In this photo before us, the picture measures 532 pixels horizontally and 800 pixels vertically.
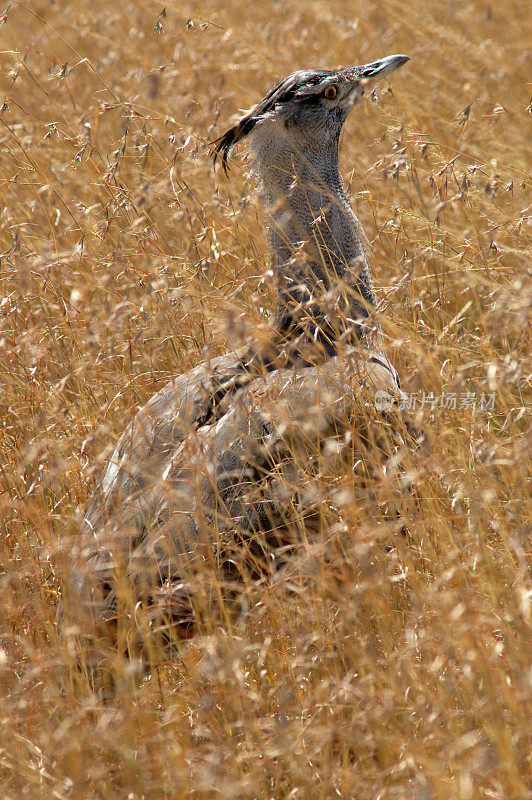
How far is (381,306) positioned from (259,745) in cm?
141

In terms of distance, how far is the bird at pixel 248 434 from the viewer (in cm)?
193

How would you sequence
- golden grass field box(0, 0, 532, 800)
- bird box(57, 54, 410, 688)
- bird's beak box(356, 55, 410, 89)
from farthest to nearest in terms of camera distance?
bird's beak box(356, 55, 410, 89), bird box(57, 54, 410, 688), golden grass field box(0, 0, 532, 800)

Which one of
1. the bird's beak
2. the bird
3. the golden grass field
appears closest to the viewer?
the golden grass field

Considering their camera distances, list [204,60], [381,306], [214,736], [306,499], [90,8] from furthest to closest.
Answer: [90,8] → [204,60] → [381,306] → [306,499] → [214,736]

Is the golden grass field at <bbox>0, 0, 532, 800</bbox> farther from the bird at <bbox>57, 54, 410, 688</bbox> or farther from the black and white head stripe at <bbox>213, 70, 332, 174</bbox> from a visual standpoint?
the black and white head stripe at <bbox>213, 70, 332, 174</bbox>

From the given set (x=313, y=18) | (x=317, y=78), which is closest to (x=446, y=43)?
(x=313, y=18)

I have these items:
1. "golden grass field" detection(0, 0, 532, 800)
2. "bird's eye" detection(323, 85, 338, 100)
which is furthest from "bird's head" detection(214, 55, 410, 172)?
"golden grass field" detection(0, 0, 532, 800)

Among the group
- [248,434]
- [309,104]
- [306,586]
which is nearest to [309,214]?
[309,104]

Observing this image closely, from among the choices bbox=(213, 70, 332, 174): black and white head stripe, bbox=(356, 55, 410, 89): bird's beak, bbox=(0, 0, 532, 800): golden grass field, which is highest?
bbox=(213, 70, 332, 174): black and white head stripe

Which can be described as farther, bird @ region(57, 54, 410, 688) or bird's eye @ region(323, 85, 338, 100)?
bird's eye @ region(323, 85, 338, 100)

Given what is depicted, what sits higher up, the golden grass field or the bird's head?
the bird's head

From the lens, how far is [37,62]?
5945mm

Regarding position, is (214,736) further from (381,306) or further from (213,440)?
(381,306)

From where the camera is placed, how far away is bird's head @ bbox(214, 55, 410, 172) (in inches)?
115
